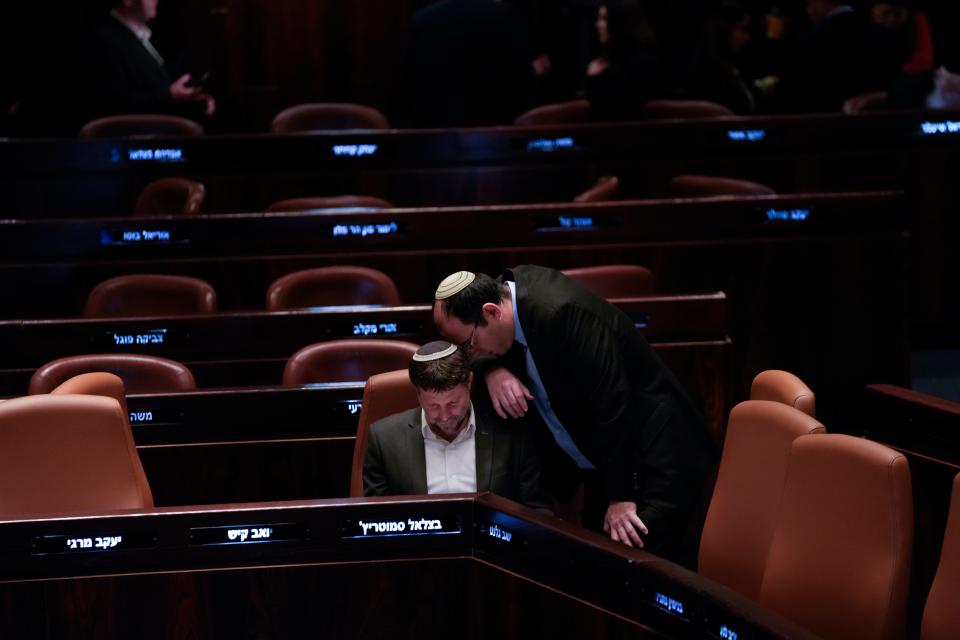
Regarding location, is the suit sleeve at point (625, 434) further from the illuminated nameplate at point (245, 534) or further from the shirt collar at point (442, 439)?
the illuminated nameplate at point (245, 534)

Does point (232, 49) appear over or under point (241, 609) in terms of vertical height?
over

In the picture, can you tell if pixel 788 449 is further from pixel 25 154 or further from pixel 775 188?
pixel 25 154

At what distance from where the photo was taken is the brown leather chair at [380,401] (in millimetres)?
3613

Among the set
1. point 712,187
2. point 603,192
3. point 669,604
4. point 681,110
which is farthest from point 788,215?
point 669,604

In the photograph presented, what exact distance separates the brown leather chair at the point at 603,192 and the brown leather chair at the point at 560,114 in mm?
1094

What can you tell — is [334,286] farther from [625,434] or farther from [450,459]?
[625,434]

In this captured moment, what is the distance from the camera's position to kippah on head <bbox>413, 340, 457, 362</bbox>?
310 centimetres

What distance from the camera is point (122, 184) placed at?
5.72 m

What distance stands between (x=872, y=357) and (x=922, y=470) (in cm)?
176

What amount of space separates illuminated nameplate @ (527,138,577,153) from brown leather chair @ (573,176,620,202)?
0.36 meters

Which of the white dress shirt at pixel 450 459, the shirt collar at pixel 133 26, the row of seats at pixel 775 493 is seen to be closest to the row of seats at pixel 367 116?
the shirt collar at pixel 133 26

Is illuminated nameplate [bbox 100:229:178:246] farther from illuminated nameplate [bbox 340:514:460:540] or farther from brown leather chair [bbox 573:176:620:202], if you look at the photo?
illuminated nameplate [bbox 340:514:460:540]

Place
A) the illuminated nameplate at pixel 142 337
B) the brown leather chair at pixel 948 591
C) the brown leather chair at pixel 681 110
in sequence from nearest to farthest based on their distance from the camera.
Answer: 1. the brown leather chair at pixel 948 591
2. the illuminated nameplate at pixel 142 337
3. the brown leather chair at pixel 681 110

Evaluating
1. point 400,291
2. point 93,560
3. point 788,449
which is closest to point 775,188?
point 400,291
